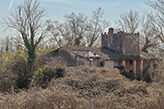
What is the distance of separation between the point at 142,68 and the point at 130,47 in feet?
11.5

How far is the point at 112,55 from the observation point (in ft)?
78.2

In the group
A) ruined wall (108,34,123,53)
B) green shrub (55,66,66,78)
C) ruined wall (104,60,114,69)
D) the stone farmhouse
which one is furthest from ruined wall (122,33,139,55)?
green shrub (55,66,66,78)

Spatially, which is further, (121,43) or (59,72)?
(121,43)

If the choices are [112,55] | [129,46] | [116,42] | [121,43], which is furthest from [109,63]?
[129,46]

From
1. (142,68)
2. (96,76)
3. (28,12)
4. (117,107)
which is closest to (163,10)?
(96,76)

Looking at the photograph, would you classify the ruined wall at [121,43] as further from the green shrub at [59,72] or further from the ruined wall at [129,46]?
the green shrub at [59,72]

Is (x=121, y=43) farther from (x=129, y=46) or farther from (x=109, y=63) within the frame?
(x=109, y=63)

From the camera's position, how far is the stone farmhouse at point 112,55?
72.1 ft

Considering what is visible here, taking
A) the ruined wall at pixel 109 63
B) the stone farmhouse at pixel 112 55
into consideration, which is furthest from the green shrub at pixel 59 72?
the ruined wall at pixel 109 63

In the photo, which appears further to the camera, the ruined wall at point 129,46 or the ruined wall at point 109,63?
the ruined wall at point 129,46

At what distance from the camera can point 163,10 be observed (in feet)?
45.0

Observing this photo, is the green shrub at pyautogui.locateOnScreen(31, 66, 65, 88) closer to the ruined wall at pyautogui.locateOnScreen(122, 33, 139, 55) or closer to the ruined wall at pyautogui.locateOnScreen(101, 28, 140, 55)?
the ruined wall at pyautogui.locateOnScreen(101, 28, 140, 55)

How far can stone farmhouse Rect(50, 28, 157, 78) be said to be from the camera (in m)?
22.0

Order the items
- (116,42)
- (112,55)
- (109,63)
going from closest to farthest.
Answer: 1. (109,63)
2. (112,55)
3. (116,42)
